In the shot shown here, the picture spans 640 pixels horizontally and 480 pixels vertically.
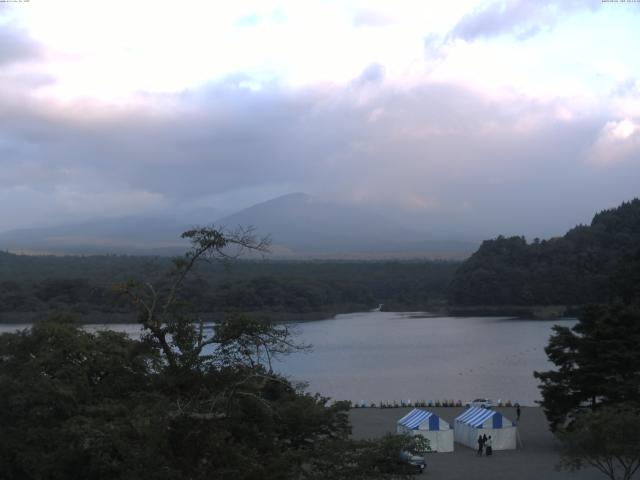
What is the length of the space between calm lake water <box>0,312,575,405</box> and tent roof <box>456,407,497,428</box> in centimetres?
388

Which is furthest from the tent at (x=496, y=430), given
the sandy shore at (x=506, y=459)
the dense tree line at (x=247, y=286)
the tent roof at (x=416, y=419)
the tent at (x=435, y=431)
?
the dense tree line at (x=247, y=286)

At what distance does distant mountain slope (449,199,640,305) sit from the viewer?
6197cm

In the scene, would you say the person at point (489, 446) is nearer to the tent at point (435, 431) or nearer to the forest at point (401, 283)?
the tent at point (435, 431)

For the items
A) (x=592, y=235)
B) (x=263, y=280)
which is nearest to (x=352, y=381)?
(x=263, y=280)

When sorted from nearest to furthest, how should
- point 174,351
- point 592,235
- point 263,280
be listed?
1. point 174,351
2. point 263,280
3. point 592,235

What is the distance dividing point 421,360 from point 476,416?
18.9m

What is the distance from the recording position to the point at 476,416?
15828mm

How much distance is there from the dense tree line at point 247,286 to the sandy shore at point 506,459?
14144 mm

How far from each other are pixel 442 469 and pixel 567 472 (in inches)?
80.0

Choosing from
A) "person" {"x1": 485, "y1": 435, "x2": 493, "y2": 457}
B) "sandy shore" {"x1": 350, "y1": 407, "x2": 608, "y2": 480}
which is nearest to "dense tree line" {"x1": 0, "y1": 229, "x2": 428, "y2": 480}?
"sandy shore" {"x1": 350, "y1": 407, "x2": 608, "y2": 480}

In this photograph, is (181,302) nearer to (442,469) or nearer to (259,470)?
(259,470)

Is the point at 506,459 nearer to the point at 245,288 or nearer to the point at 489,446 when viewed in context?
the point at 489,446

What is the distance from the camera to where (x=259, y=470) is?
6.04 meters

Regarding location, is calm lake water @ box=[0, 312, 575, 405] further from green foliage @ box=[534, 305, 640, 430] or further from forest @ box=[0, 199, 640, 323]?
green foliage @ box=[534, 305, 640, 430]
